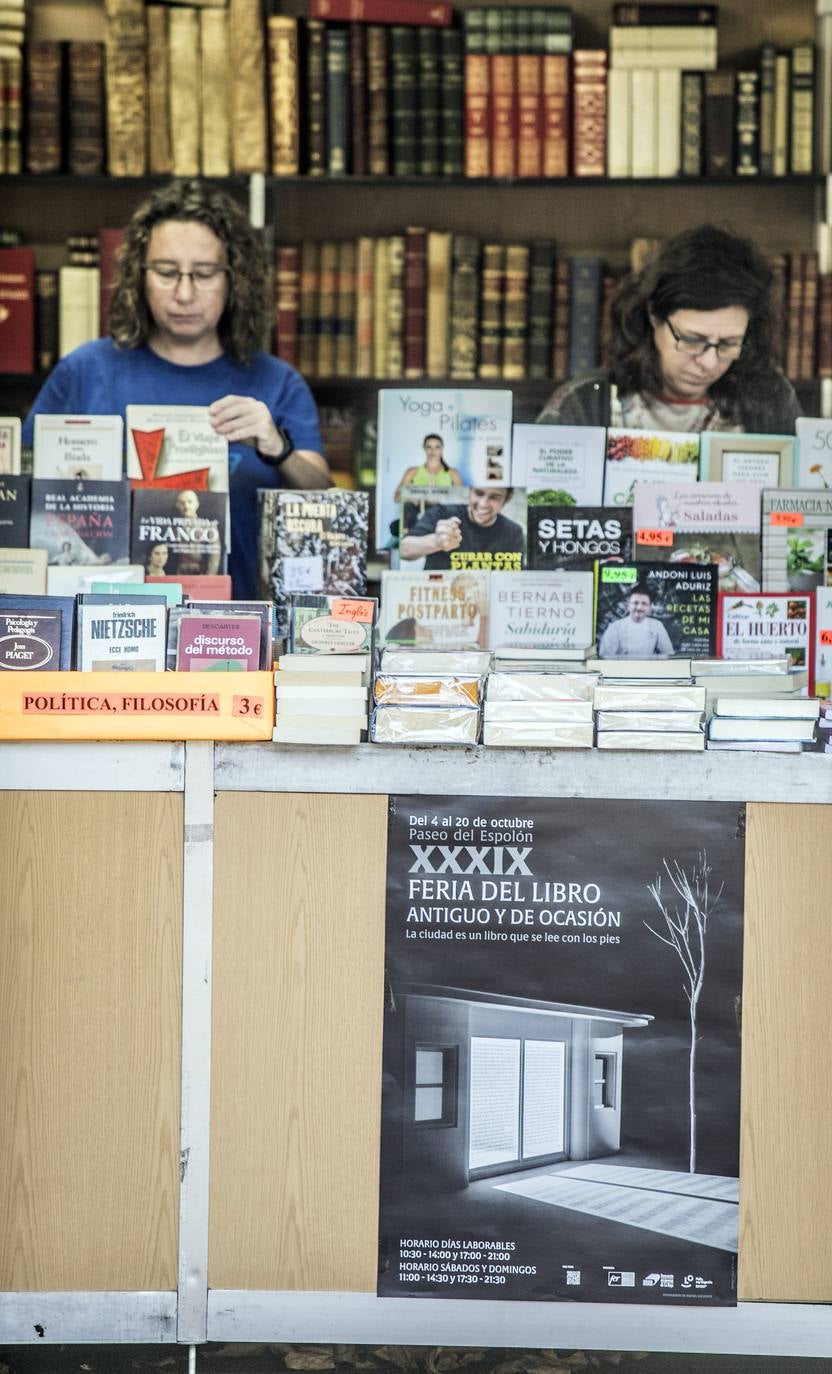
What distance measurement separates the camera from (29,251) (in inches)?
152

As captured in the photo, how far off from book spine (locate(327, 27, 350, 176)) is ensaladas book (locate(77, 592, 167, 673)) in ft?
7.08

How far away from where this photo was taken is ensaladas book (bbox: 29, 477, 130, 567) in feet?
7.36

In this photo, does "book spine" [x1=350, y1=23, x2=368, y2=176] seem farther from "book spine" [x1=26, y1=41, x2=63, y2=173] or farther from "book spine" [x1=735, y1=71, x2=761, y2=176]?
"book spine" [x1=735, y1=71, x2=761, y2=176]

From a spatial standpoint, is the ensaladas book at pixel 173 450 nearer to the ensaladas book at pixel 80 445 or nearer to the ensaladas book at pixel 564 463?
the ensaladas book at pixel 80 445

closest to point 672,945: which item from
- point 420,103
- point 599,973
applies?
point 599,973

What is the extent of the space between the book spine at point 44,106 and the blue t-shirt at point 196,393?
119 cm

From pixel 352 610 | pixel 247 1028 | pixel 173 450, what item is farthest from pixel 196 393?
pixel 247 1028

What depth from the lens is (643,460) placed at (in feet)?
7.83

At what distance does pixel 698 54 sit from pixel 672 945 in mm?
2732

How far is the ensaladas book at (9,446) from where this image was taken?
228 centimetres

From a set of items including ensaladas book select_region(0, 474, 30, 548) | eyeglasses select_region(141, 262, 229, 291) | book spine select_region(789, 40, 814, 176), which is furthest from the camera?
book spine select_region(789, 40, 814, 176)

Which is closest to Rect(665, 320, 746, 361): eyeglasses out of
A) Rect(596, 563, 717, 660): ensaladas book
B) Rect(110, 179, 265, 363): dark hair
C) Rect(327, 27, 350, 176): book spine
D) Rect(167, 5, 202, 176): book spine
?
Rect(596, 563, 717, 660): ensaladas book

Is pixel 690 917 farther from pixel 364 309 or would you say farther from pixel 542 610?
pixel 364 309

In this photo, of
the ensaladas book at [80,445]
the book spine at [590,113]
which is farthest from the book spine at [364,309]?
the ensaladas book at [80,445]
